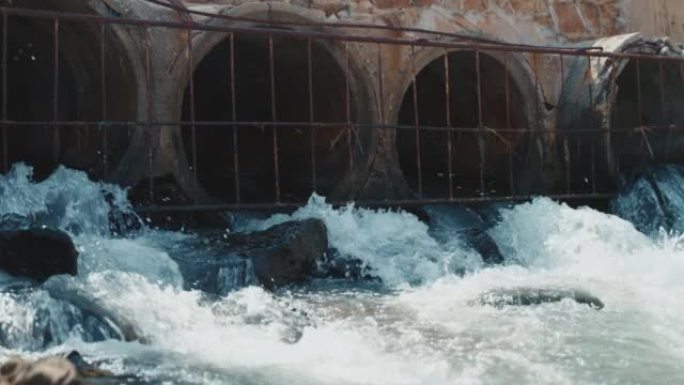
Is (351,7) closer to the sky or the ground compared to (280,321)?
closer to the sky

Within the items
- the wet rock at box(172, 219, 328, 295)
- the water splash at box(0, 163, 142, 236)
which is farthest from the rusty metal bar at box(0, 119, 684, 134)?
the wet rock at box(172, 219, 328, 295)

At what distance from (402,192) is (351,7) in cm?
174

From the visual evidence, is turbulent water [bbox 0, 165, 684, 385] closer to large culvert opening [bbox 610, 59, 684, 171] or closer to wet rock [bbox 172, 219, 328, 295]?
wet rock [bbox 172, 219, 328, 295]

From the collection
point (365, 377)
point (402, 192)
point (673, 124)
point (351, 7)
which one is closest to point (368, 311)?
point (365, 377)

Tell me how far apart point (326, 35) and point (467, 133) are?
3047mm

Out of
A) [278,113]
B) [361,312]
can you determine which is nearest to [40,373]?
[361,312]

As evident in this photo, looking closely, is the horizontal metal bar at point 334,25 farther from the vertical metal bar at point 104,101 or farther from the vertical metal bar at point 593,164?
the vertical metal bar at point 593,164

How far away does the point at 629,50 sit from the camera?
9.05m

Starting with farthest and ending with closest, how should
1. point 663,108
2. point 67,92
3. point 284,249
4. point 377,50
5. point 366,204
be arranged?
point 663,108, point 377,50, point 67,92, point 366,204, point 284,249

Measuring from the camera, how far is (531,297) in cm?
562

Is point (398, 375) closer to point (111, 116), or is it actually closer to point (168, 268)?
point (168, 268)

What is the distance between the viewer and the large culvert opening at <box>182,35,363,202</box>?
8875mm

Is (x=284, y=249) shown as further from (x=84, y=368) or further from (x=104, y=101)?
(x=84, y=368)

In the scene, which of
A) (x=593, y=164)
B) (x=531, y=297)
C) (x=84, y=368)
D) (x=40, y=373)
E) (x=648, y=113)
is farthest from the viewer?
(x=648, y=113)
